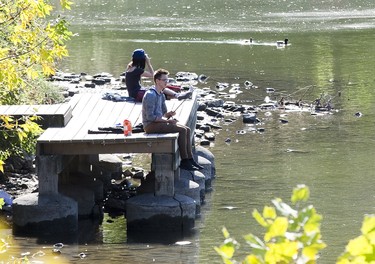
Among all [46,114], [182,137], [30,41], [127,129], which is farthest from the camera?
[46,114]

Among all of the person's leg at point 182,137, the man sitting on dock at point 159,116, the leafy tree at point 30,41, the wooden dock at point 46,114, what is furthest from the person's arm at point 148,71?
the leafy tree at point 30,41

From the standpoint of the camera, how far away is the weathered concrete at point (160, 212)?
1450cm

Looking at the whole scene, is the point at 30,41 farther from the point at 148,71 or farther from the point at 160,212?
the point at 148,71

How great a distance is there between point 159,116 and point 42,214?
214 centimetres

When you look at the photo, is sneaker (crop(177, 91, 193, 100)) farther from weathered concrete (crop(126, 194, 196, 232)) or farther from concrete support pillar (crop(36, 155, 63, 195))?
concrete support pillar (crop(36, 155, 63, 195))

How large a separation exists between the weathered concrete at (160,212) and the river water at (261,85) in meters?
0.27

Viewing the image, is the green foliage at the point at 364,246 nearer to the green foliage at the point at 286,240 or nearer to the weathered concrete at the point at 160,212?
the green foliage at the point at 286,240

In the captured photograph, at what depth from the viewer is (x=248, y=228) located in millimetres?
15117

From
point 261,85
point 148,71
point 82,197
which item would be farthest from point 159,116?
point 261,85

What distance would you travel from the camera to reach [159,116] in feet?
47.8

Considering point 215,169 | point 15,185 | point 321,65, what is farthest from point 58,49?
point 321,65

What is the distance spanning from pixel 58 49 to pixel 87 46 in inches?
1364

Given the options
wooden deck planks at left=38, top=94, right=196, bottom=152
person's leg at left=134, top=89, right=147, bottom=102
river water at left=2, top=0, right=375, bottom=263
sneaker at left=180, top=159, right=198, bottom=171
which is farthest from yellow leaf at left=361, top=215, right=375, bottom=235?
person's leg at left=134, top=89, right=147, bottom=102

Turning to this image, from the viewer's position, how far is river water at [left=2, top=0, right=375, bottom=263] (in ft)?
49.6
